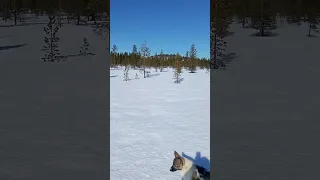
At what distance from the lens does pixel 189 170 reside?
226 centimetres

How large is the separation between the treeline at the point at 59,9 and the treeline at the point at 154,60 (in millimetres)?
1337

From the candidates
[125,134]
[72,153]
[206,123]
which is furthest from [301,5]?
[72,153]

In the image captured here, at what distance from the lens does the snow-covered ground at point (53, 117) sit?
8.65 feet

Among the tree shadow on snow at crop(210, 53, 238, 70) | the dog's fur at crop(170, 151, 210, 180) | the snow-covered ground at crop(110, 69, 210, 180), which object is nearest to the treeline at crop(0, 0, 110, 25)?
the snow-covered ground at crop(110, 69, 210, 180)

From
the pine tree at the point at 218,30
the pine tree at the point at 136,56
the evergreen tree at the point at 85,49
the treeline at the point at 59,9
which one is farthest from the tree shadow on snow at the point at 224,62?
the evergreen tree at the point at 85,49

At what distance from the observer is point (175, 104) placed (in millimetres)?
5777

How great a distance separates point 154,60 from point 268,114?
660 cm

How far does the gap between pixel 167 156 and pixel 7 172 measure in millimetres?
1351

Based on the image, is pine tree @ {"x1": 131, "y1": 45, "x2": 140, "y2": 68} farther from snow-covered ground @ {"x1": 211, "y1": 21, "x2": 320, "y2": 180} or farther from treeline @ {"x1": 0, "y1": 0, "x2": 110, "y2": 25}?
snow-covered ground @ {"x1": 211, "y1": 21, "x2": 320, "y2": 180}

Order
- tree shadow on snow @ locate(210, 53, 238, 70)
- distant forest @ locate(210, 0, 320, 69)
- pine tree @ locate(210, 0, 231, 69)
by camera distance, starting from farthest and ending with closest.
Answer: distant forest @ locate(210, 0, 320, 69) < tree shadow on snow @ locate(210, 53, 238, 70) < pine tree @ locate(210, 0, 231, 69)

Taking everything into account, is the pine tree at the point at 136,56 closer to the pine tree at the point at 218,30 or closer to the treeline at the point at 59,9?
the treeline at the point at 59,9

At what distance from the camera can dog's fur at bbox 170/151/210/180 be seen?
87.9 inches

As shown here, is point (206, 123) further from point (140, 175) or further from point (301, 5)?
point (301, 5)

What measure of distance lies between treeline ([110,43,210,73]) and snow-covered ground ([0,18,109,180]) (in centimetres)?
83
